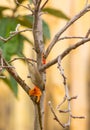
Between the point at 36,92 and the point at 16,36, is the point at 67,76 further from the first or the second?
the point at 36,92

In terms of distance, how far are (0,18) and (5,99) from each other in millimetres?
1447

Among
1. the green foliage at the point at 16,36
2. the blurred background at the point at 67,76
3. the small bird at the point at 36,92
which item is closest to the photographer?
the small bird at the point at 36,92

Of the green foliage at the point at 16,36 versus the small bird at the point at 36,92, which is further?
the green foliage at the point at 16,36

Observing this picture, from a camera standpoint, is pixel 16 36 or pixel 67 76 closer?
pixel 16 36

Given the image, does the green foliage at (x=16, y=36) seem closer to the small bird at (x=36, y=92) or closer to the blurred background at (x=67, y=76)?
the small bird at (x=36, y=92)

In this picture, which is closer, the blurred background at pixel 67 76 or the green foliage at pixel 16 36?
the green foliage at pixel 16 36

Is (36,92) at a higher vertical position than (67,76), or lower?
lower

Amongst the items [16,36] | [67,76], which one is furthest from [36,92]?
[67,76]

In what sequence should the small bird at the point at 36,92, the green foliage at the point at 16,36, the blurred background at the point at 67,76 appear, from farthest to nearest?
the blurred background at the point at 67,76, the green foliage at the point at 16,36, the small bird at the point at 36,92

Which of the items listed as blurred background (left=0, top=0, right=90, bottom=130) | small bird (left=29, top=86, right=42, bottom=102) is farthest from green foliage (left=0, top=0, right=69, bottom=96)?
blurred background (left=0, top=0, right=90, bottom=130)

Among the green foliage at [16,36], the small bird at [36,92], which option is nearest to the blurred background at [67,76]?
the green foliage at [16,36]

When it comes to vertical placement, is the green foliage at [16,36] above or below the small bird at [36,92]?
above

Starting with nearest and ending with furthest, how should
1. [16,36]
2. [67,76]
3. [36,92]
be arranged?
[36,92] → [16,36] → [67,76]

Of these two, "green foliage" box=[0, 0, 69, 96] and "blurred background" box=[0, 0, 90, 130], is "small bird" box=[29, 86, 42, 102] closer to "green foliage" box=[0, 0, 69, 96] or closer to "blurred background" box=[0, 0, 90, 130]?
"green foliage" box=[0, 0, 69, 96]
